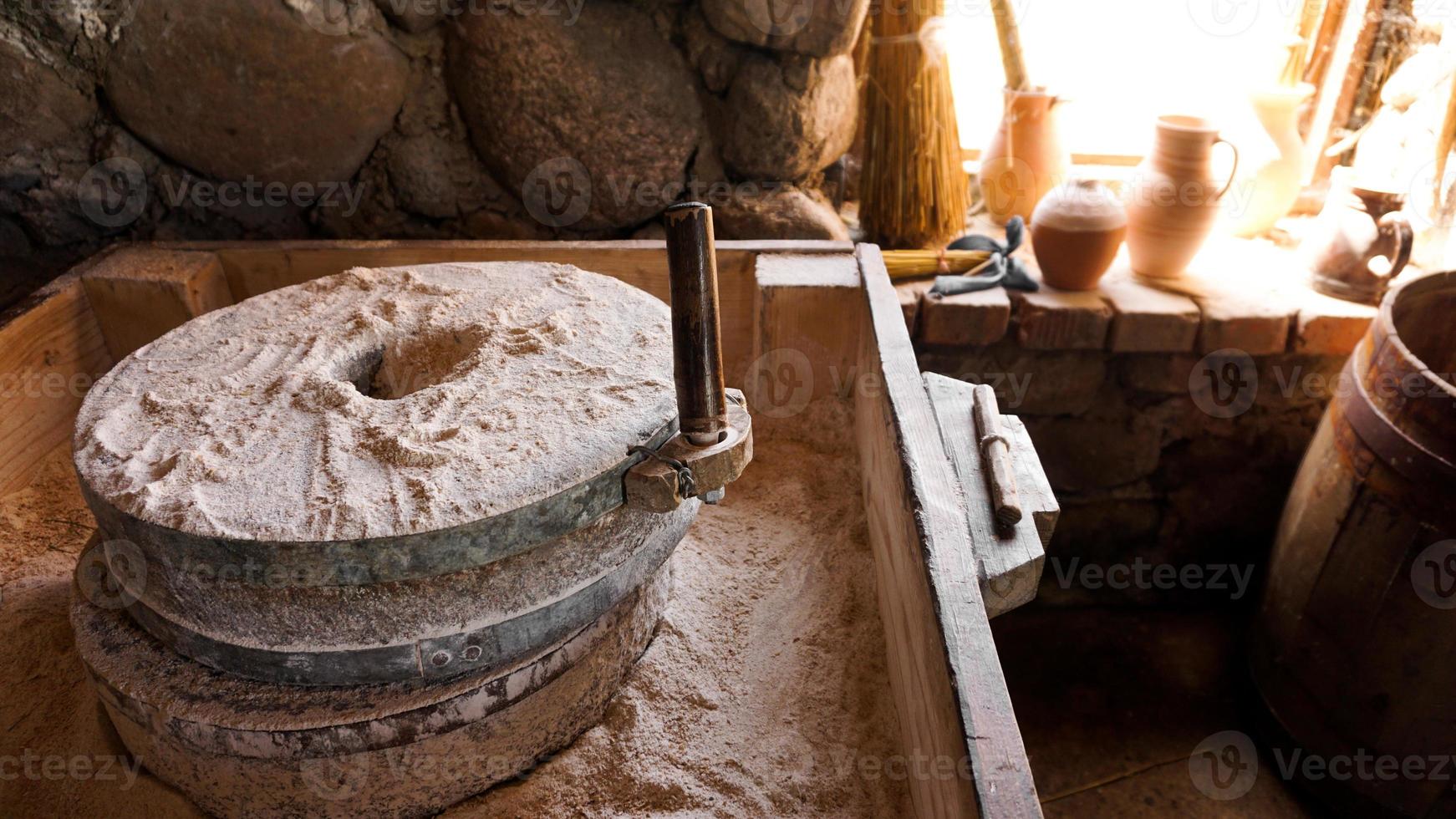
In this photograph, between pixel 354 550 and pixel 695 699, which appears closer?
pixel 354 550

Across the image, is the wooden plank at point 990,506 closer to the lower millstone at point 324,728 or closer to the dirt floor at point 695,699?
the dirt floor at point 695,699

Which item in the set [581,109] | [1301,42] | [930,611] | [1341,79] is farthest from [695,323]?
[1341,79]

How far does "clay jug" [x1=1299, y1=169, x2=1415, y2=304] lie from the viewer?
2.72 m

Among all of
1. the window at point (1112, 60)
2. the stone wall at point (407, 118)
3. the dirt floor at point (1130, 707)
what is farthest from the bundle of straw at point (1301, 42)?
the dirt floor at point (1130, 707)

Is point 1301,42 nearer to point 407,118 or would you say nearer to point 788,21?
point 788,21

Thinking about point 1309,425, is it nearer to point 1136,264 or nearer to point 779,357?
point 1136,264

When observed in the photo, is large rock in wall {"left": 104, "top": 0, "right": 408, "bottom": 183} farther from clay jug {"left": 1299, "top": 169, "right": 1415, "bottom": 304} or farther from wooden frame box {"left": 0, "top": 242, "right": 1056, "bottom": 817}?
clay jug {"left": 1299, "top": 169, "right": 1415, "bottom": 304}

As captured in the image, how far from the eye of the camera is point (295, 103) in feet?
7.06

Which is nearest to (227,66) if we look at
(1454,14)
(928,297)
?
(928,297)

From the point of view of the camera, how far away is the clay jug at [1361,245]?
2717 millimetres

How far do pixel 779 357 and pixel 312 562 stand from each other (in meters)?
1.26

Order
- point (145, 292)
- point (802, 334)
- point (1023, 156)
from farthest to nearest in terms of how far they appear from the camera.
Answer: point (1023, 156), point (802, 334), point (145, 292)

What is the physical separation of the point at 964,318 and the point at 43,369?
90.9 inches

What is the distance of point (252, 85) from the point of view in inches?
82.6
